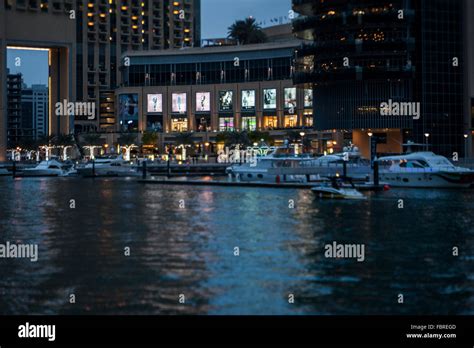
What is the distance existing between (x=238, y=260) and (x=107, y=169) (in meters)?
93.9

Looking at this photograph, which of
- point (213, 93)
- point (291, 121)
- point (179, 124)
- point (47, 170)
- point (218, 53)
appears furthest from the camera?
point (179, 124)

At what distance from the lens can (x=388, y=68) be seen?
412 ft

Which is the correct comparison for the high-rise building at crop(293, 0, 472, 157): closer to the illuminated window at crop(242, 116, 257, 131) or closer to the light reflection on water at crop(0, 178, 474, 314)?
the illuminated window at crop(242, 116, 257, 131)

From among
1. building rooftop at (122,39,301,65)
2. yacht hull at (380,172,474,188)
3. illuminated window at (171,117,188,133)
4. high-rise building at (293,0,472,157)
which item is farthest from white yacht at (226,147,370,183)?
illuminated window at (171,117,188,133)

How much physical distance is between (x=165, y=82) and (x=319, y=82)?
2823 inches

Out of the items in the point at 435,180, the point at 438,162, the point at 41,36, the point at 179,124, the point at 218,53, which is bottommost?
the point at 435,180

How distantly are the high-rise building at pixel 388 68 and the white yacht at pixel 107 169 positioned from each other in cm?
3098

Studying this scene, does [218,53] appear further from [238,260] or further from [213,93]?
[238,260]

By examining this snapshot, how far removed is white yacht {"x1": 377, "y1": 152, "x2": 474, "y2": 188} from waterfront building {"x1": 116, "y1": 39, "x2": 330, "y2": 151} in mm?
95556

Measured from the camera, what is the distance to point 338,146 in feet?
520

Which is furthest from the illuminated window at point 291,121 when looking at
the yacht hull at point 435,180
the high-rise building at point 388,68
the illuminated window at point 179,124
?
the yacht hull at point 435,180

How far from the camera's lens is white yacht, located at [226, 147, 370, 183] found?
9256cm

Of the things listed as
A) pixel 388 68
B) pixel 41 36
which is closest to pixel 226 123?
pixel 41 36

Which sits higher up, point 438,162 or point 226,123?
point 226,123
